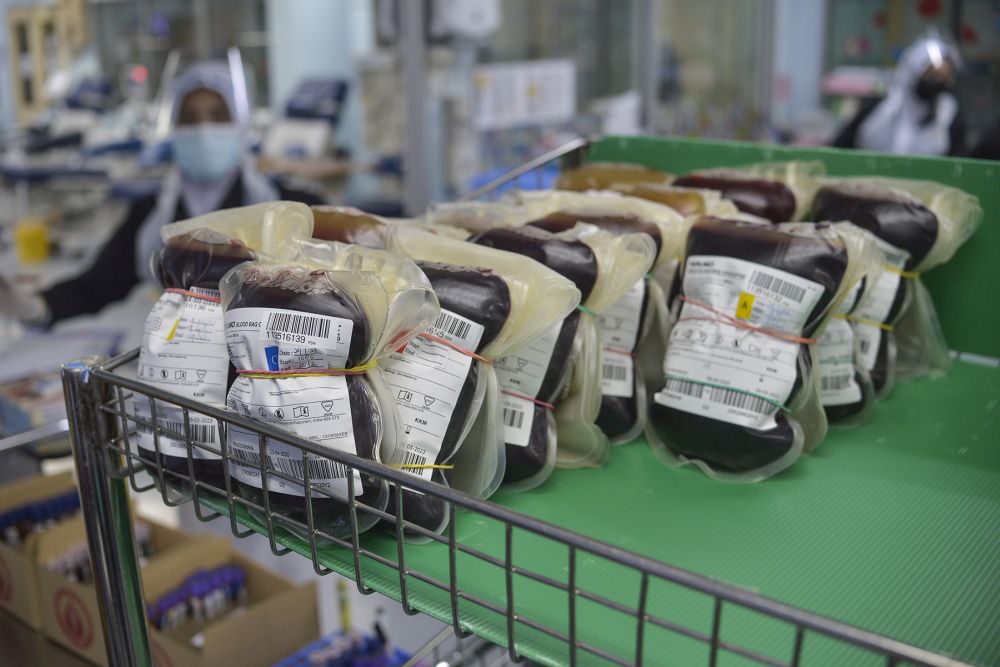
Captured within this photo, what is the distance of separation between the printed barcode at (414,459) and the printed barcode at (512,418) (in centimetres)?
13

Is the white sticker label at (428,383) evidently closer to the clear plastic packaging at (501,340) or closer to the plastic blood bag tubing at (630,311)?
the clear plastic packaging at (501,340)

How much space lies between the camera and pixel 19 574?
1.41m

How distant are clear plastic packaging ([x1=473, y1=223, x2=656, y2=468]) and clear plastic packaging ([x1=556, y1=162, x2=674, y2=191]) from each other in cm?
39

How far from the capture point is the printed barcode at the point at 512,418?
83cm

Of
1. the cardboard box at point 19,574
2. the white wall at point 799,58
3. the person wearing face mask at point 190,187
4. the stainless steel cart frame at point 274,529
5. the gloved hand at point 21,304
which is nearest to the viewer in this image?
the stainless steel cart frame at point 274,529

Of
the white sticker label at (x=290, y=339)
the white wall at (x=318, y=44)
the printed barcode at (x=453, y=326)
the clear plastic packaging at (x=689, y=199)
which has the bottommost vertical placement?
the printed barcode at (x=453, y=326)

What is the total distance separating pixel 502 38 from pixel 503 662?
2.67 meters

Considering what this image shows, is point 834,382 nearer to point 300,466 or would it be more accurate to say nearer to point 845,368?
point 845,368

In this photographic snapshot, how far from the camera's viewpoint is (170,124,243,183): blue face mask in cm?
239

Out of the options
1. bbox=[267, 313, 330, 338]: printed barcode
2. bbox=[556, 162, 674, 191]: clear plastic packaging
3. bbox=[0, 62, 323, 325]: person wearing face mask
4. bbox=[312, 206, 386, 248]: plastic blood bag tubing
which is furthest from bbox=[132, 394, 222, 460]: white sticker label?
bbox=[0, 62, 323, 325]: person wearing face mask

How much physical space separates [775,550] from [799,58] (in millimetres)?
5209

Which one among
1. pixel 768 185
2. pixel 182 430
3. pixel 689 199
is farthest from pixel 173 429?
pixel 768 185

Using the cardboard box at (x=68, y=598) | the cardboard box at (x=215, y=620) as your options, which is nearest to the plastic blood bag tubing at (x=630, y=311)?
the cardboard box at (x=215, y=620)

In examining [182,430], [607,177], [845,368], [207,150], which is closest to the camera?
[182,430]
